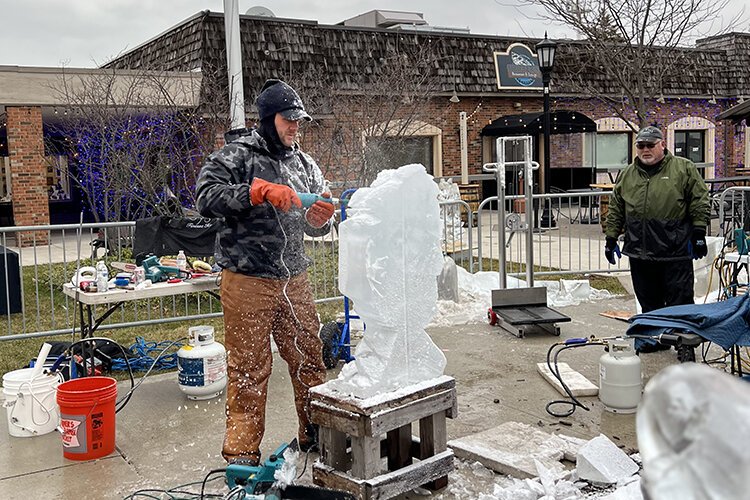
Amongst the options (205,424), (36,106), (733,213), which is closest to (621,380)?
(205,424)

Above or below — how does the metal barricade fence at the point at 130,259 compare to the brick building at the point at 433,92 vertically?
below

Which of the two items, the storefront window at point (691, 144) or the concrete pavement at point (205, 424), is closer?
the concrete pavement at point (205, 424)

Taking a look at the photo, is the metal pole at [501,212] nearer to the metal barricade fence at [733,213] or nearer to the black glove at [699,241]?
the black glove at [699,241]

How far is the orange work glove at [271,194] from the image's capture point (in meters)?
3.88

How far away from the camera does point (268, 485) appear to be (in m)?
3.65

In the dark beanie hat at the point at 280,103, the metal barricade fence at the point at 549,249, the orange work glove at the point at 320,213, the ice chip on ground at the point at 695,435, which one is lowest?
the metal barricade fence at the point at 549,249

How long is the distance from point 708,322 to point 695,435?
4.27 m

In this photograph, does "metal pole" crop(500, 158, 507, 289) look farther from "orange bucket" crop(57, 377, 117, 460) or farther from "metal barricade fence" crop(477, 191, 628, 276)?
"orange bucket" crop(57, 377, 117, 460)

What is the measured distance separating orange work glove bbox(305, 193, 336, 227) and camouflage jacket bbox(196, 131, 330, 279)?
0.35 ft

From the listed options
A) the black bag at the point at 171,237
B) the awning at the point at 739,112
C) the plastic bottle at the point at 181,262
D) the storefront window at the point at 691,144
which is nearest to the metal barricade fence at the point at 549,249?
the awning at the point at 739,112

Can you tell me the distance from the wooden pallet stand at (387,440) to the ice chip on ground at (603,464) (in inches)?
26.9

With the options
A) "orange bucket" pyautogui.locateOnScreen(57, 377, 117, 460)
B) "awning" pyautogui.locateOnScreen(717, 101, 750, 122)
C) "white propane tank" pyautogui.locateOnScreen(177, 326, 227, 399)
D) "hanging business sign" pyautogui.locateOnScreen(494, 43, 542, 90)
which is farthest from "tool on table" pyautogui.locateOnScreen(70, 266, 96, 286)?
"hanging business sign" pyautogui.locateOnScreen(494, 43, 542, 90)

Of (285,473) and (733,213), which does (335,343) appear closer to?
(285,473)

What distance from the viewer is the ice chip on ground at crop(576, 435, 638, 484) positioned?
3807 mm
